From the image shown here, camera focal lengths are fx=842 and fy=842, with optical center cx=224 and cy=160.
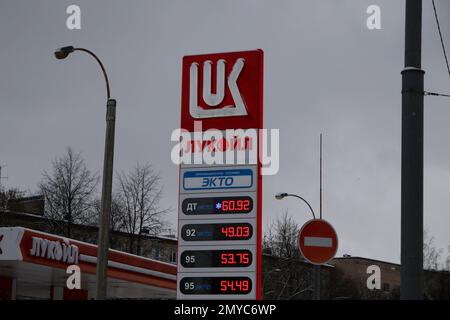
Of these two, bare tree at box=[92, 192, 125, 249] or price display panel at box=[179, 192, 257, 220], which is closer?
price display panel at box=[179, 192, 257, 220]

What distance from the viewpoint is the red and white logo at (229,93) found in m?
12.8

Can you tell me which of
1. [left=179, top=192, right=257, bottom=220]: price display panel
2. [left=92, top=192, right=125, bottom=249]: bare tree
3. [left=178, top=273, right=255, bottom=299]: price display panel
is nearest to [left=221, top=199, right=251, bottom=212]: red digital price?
[left=179, top=192, right=257, bottom=220]: price display panel

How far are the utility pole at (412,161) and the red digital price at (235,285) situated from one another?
4208 mm

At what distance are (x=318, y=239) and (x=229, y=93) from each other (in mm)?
3302

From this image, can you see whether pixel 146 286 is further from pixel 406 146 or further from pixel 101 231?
pixel 406 146

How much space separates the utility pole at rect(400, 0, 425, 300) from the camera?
26.9 feet

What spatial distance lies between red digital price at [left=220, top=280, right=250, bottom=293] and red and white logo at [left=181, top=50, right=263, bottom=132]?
231 centimetres

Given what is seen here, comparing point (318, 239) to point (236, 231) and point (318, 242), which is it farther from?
point (236, 231)

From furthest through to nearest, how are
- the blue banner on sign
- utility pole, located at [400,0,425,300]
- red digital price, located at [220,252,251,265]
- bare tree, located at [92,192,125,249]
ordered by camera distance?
bare tree, located at [92,192,125,249] → the blue banner on sign → red digital price, located at [220,252,251,265] → utility pole, located at [400,0,425,300]

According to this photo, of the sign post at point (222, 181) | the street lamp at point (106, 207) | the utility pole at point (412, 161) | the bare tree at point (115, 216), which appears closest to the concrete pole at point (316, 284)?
the street lamp at point (106, 207)

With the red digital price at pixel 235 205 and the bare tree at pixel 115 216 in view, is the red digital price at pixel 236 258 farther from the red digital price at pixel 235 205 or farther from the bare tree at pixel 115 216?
the bare tree at pixel 115 216

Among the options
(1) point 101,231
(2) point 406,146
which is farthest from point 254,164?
(1) point 101,231

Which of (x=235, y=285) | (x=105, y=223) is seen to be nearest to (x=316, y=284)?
(x=105, y=223)

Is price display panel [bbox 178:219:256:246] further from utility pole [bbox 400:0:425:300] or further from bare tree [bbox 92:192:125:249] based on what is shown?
bare tree [bbox 92:192:125:249]
